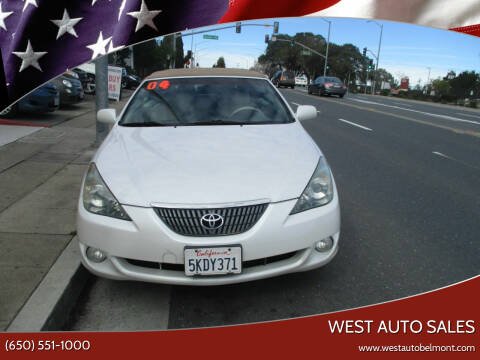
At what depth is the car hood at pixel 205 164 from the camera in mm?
2518

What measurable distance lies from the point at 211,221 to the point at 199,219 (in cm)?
7

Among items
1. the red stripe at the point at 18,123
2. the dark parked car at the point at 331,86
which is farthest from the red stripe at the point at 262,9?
the dark parked car at the point at 331,86

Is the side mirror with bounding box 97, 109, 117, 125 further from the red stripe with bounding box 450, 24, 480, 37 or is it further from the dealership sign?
the dealership sign

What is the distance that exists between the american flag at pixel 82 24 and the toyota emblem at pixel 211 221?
1.04m

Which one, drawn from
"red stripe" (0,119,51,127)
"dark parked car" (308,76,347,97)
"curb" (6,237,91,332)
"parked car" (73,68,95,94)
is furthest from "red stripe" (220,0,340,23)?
"dark parked car" (308,76,347,97)

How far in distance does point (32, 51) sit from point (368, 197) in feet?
14.0

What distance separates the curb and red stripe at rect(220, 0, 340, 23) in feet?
6.08

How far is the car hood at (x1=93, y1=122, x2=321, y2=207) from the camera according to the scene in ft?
8.26

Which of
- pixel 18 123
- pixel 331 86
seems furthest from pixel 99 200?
pixel 331 86

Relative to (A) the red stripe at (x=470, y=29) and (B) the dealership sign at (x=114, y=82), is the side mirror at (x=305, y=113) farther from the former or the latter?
(B) the dealership sign at (x=114, y=82)

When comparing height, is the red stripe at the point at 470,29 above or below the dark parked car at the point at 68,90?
above

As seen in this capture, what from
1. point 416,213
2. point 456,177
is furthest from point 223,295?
point 456,177

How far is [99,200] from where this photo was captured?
264cm

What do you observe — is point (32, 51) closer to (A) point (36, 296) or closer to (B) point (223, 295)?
(A) point (36, 296)
